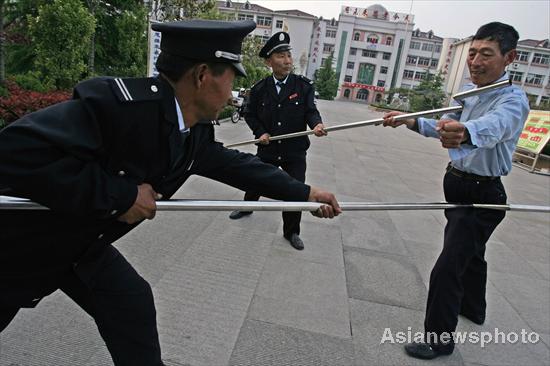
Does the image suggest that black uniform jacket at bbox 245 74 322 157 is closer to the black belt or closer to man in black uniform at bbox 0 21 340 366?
the black belt

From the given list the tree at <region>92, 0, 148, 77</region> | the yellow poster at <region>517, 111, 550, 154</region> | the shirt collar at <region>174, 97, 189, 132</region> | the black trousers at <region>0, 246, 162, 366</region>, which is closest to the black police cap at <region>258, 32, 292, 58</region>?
the shirt collar at <region>174, 97, 189, 132</region>

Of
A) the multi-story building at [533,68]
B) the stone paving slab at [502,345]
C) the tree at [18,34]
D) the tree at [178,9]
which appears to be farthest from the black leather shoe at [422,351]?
the multi-story building at [533,68]

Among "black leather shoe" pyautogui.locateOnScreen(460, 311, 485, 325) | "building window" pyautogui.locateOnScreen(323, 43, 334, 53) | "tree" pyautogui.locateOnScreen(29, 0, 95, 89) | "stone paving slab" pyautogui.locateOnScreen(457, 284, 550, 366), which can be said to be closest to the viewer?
"stone paving slab" pyautogui.locateOnScreen(457, 284, 550, 366)

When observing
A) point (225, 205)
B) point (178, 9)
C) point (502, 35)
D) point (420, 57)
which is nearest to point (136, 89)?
point (225, 205)

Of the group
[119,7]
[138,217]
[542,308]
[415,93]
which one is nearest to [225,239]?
[138,217]

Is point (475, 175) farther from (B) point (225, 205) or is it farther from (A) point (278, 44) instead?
(A) point (278, 44)

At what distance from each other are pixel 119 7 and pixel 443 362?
13088 millimetres

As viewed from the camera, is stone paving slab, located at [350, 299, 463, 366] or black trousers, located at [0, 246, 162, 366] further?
stone paving slab, located at [350, 299, 463, 366]

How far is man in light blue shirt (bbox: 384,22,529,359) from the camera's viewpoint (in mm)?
2127

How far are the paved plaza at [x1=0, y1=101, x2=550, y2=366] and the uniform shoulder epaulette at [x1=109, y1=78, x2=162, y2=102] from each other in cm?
155

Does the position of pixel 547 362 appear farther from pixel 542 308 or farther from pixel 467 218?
pixel 467 218

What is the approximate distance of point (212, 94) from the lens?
1400 millimetres

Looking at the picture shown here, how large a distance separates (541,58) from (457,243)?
67.5 meters

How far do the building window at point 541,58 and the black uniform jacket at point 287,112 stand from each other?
65685 mm
